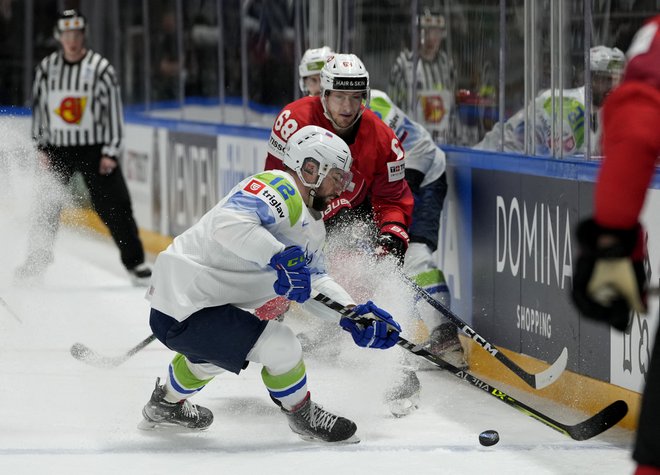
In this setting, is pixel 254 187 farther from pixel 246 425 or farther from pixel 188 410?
pixel 246 425

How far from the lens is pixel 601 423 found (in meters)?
4.18

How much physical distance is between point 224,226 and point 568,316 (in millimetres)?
1395

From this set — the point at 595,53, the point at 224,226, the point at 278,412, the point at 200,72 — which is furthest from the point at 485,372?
the point at 200,72

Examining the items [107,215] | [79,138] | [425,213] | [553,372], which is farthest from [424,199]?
[79,138]

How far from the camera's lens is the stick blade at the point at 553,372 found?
464 centimetres

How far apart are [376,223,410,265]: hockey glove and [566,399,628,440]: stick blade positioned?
119 centimetres

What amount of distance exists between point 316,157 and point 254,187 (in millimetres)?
211

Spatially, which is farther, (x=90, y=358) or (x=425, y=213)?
(x=425, y=213)

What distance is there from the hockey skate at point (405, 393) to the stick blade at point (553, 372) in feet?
1.44

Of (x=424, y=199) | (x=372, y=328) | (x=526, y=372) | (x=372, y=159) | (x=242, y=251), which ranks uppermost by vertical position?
(x=372, y=159)

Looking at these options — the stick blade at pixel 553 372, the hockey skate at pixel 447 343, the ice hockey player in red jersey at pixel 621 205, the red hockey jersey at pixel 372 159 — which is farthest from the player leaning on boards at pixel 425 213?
the ice hockey player in red jersey at pixel 621 205

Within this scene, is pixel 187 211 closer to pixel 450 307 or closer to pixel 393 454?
pixel 450 307

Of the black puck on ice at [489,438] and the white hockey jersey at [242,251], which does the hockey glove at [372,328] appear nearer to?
the white hockey jersey at [242,251]

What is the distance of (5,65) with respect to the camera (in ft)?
44.4
